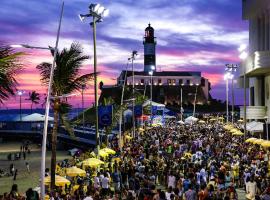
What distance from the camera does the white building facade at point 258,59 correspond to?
45375 mm

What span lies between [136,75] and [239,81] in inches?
3612

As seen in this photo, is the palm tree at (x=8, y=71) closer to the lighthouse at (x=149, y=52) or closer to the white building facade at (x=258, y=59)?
the white building facade at (x=258, y=59)

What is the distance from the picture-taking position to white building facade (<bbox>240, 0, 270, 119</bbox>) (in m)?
45.4

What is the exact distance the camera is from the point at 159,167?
28.2 m

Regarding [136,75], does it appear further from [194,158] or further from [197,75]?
[194,158]

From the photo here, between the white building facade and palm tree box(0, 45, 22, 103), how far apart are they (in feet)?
118

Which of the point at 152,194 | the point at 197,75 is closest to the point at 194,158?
the point at 152,194

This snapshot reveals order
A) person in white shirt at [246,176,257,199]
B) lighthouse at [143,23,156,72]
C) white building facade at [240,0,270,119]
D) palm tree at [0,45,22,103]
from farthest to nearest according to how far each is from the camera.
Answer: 1. lighthouse at [143,23,156,72]
2. white building facade at [240,0,270,119]
3. person in white shirt at [246,176,257,199]
4. palm tree at [0,45,22,103]

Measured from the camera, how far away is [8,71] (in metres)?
7.81

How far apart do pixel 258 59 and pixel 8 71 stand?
3615 cm

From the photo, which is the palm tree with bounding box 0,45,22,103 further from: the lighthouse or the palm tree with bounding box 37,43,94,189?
the lighthouse

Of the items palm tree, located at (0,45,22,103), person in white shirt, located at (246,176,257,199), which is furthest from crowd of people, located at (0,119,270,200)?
palm tree, located at (0,45,22,103)

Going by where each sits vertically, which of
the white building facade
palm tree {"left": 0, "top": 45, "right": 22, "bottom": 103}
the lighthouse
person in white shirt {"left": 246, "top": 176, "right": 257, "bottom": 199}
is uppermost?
the lighthouse

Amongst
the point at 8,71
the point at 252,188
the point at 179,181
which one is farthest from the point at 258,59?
the point at 8,71
